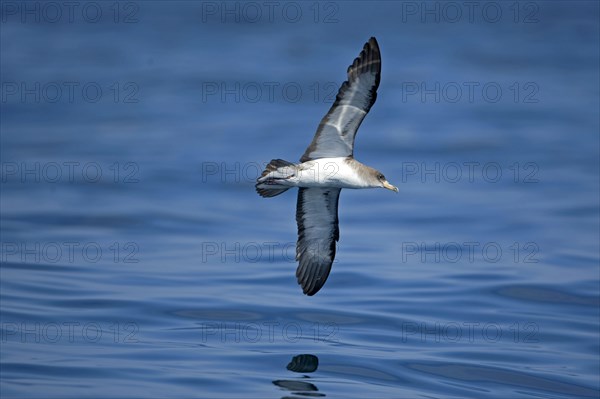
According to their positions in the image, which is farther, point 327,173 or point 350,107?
point 327,173

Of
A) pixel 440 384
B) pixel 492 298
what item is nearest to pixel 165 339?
pixel 440 384

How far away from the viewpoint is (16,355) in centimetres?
1541

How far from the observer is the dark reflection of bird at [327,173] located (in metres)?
12.4

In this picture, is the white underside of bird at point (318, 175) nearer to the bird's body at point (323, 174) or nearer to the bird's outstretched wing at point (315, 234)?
the bird's body at point (323, 174)

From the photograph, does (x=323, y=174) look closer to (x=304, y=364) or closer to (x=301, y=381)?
(x=301, y=381)

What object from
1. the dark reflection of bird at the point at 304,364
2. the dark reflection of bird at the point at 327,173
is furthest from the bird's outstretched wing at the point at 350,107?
the dark reflection of bird at the point at 304,364

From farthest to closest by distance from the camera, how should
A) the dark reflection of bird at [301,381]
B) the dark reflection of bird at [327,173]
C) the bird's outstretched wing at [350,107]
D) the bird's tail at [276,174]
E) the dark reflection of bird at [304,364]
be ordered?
the dark reflection of bird at [304,364] → the dark reflection of bird at [301,381] → the bird's tail at [276,174] → the dark reflection of bird at [327,173] → the bird's outstretched wing at [350,107]

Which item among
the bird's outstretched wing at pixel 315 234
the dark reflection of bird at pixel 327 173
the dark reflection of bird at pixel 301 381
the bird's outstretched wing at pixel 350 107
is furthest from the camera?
the bird's outstretched wing at pixel 315 234

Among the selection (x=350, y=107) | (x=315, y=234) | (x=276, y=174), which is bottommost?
(x=315, y=234)

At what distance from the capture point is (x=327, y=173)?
13.1 metres

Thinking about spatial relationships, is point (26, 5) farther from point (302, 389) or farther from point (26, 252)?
point (302, 389)

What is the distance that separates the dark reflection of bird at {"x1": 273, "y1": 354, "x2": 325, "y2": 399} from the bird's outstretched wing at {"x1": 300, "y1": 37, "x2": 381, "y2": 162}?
319 centimetres

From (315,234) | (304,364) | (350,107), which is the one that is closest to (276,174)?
(350,107)

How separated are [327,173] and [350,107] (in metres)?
0.99
